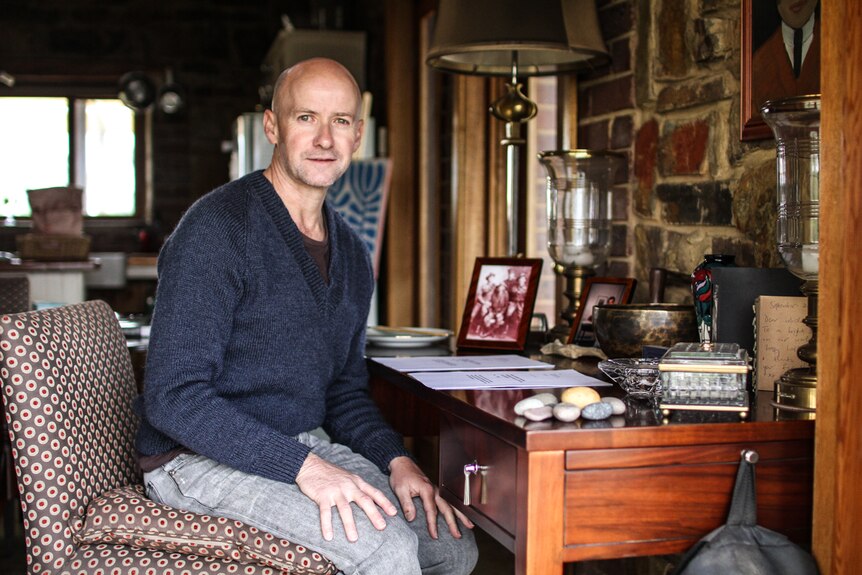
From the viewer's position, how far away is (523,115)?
9.16 feet

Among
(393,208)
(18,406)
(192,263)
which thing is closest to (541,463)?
(192,263)

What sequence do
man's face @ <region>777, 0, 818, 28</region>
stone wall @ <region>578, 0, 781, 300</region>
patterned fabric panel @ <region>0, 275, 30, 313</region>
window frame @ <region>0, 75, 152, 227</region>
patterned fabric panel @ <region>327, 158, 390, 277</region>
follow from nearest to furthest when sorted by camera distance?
man's face @ <region>777, 0, 818, 28</region> → stone wall @ <region>578, 0, 781, 300</region> → patterned fabric panel @ <region>0, 275, 30, 313</region> → patterned fabric panel @ <region>327, 158, 390, 277</region> → window frame @ <region>0, 75, 152, 227</region>

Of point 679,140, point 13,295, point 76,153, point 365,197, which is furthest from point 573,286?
point 76,153

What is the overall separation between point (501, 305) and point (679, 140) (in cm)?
56

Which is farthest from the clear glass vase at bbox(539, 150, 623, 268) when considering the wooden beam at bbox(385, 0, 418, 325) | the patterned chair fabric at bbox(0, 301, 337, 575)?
the wooden beam at bbox(385, 0, 418, 325)

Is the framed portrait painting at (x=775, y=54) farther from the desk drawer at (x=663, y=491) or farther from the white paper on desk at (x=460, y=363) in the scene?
the desk drawer at (x=663, y=491)

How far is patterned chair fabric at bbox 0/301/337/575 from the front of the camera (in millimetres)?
1729

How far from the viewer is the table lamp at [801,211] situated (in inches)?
62.8

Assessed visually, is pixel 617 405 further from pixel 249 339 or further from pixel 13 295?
pixel 13 295

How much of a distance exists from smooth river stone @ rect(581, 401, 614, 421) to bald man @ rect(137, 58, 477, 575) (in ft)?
1.42

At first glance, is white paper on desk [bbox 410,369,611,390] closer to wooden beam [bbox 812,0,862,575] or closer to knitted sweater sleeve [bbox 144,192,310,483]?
knitted sweater sleeve [bbox 144,192,310,483]

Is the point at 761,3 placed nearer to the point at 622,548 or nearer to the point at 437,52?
the point at 437,52

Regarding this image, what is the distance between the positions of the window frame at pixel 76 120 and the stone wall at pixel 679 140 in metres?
6.51

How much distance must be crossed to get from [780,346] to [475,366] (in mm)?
594
